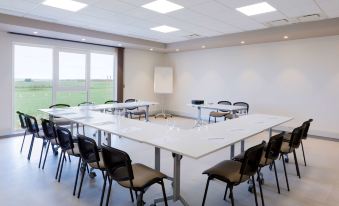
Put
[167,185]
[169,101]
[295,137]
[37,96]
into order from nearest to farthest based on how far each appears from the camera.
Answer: [167,185], [295,137], [37,96], [169,101]

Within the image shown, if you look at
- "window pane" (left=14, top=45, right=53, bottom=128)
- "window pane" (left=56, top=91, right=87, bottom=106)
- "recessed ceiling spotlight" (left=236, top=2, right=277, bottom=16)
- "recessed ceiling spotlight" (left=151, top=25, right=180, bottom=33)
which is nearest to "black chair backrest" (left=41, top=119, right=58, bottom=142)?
"window pane" (left=14, top=45, right=53, bottom=128)

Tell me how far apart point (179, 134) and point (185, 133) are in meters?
0.10

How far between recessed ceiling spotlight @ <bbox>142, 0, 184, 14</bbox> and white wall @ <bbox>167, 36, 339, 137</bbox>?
145 inches

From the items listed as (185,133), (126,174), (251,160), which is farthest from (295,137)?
(126,174)

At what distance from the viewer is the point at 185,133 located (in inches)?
121

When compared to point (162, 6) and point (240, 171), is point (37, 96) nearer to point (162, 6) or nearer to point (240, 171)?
point (162, 6)

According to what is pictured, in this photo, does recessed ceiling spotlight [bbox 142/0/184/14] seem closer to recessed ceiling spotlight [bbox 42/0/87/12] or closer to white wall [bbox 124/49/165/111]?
recessed ceiling spotlight [bbox 42/0/87/12]

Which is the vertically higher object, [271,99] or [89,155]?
[271,99]

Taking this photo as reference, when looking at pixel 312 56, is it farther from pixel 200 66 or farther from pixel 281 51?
pixel 200 66

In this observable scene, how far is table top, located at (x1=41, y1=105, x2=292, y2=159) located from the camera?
2471 mm

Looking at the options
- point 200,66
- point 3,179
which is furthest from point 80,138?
point 200,66

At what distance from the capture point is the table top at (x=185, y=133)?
8.11 ft

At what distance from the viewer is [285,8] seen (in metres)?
4.29

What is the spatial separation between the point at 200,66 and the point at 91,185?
6.21m
